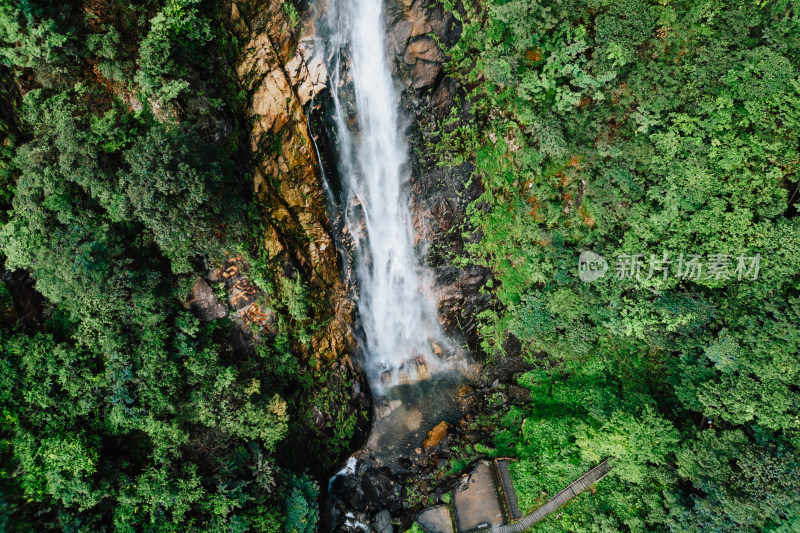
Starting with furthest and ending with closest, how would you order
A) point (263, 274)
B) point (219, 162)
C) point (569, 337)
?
1. point (569, 337)
2. point (263, 274)
3. point (219, 162)

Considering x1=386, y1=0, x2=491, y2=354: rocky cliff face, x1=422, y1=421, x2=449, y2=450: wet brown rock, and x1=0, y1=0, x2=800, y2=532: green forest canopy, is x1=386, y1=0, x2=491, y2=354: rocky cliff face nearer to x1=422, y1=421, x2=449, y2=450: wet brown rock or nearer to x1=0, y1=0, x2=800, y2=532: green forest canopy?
x1=0, y1=0, x2=800, y2=532: green forest canopy

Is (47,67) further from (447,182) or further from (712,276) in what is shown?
(712,276)

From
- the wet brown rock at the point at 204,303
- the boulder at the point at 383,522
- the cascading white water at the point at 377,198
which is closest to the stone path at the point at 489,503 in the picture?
the boulder at the point at 383,522

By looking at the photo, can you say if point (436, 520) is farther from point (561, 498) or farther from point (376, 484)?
point (561, 498)

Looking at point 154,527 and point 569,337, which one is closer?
point 154,527

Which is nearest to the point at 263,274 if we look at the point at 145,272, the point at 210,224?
the point at 210,224

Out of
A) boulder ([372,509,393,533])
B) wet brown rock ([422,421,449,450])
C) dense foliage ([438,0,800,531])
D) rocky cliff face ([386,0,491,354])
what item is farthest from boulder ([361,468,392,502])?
rocky cliff face ([386,0,491,354])
